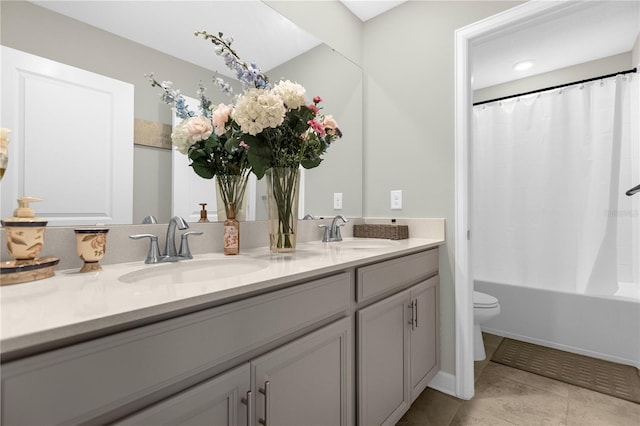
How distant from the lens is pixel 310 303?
0.91 meters

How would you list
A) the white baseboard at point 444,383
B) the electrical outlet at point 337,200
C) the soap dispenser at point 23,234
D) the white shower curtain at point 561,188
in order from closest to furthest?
1. the soap dispenser at point 23,234
2. the white baseboard at point 444,383
3. the electrical outlet at point 337,200
4. the white shower curtain at point 561,188

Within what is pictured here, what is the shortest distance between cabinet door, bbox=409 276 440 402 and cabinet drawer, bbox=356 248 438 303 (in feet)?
0.22

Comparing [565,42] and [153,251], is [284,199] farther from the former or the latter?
[565,42]

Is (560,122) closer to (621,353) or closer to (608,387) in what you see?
(621,353)

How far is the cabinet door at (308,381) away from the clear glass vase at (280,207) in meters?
0.39

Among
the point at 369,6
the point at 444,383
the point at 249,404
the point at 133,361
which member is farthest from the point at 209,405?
the point at 369,6

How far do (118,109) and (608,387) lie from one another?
2.76m

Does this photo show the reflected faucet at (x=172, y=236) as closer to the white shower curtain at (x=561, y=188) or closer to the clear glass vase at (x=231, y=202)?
the clear glass vase at (x=231, y=202)

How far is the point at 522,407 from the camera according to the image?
160 centimetres

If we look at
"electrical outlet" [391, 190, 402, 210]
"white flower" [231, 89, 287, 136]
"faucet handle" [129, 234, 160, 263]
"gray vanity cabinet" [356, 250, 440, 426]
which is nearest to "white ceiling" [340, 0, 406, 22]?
"electrical outlet" [391, 190, 402, 210]

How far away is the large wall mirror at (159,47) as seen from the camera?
0.89 metres

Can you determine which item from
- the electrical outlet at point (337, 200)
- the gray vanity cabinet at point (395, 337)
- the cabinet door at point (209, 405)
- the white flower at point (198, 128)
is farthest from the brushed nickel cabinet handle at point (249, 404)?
the electrical outlet at point (337, 200)

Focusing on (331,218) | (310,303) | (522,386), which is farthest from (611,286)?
(310,303)

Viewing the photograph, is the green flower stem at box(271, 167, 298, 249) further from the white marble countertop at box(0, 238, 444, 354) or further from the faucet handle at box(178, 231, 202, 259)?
the faucet handle at box(178, 231, 202, 259)
